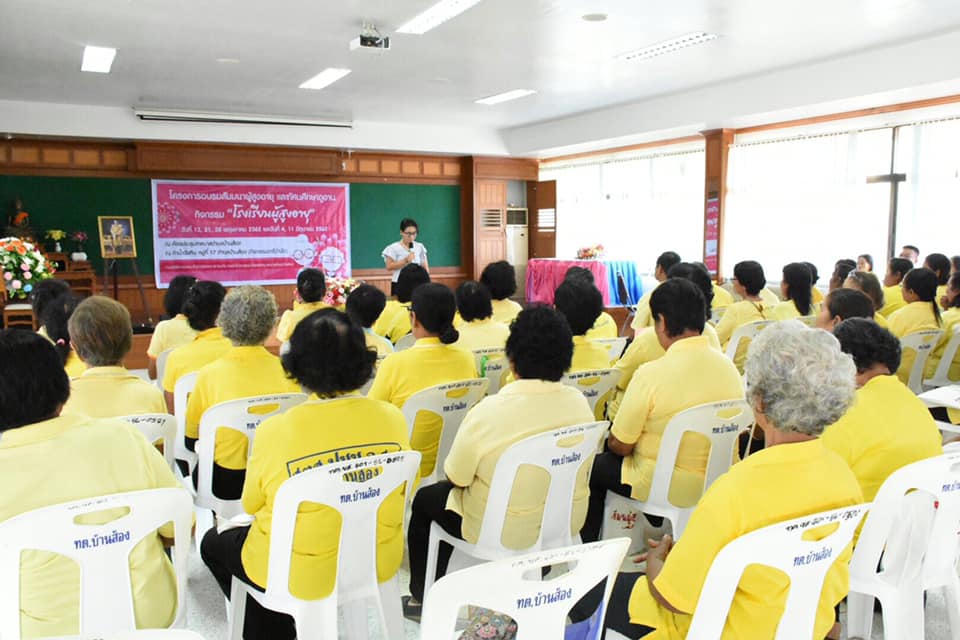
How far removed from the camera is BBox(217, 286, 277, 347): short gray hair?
300 centimetres

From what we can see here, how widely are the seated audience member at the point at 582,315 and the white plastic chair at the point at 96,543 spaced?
2.10 meters

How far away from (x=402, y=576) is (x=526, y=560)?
1982 mm

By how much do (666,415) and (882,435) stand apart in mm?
758

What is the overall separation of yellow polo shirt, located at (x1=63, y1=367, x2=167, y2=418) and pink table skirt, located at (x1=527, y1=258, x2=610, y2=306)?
7988 mm

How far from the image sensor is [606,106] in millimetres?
10047

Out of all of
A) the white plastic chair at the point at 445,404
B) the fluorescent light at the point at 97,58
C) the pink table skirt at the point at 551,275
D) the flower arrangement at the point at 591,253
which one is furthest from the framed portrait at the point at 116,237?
the white plastic chair at the point at 445,404

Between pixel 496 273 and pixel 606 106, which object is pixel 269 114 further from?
pixel 496 273

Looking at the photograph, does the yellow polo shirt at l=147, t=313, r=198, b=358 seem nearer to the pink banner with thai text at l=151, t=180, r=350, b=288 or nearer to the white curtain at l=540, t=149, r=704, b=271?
the pink banner with thai text at l=151, t=180, r=350, b=288

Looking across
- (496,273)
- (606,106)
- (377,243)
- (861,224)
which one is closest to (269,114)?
(377,243)

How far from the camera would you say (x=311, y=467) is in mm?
1979

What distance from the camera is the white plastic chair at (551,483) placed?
2.20 m

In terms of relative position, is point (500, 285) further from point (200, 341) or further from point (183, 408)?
point (183, 408)

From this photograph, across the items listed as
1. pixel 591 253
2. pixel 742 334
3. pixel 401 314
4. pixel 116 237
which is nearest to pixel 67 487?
pixel 401 314

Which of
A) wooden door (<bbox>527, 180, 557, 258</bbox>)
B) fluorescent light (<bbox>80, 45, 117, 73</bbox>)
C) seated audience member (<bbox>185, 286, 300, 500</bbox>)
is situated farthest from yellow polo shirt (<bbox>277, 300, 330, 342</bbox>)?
wooden door (<bbox>527, 180, 557, 258</bbox>)
